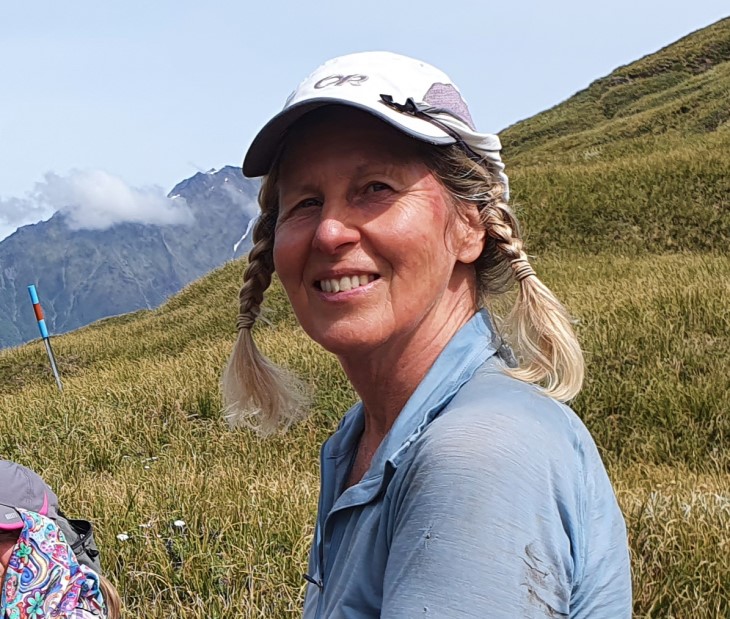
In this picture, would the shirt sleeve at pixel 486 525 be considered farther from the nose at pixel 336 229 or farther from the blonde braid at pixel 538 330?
the nose at pixel 336 229

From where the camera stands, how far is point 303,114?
158 cm

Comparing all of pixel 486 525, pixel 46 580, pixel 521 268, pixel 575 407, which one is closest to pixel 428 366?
pixel 521 268

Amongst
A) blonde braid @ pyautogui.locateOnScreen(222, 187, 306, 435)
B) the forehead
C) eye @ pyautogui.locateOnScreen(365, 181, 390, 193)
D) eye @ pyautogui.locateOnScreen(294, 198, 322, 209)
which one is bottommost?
blonde braid @ pyautogui.locateOnScreen(222, 187, 306, 435)

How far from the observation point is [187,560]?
12.0 ft

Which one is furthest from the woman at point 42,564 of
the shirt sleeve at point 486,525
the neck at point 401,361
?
the shirt sleeve at point 486,525

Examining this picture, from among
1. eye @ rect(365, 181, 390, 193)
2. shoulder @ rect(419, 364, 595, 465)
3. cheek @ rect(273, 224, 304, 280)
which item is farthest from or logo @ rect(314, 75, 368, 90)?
shoulder @ rect(419, 364, 595, 465)

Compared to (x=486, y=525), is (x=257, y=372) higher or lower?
lower

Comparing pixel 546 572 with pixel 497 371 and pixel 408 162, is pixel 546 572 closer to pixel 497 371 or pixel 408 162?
pixel 497 371

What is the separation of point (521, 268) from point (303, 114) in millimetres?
504

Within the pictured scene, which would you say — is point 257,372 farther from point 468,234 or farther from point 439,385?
point 439,385

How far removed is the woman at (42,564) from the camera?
326 cm

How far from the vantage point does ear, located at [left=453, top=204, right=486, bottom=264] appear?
1633mm

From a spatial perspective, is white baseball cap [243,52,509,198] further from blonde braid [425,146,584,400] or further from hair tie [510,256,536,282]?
hair tie [510,256,536,282]

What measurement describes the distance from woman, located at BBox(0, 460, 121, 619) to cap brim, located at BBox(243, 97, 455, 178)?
2258 mm
